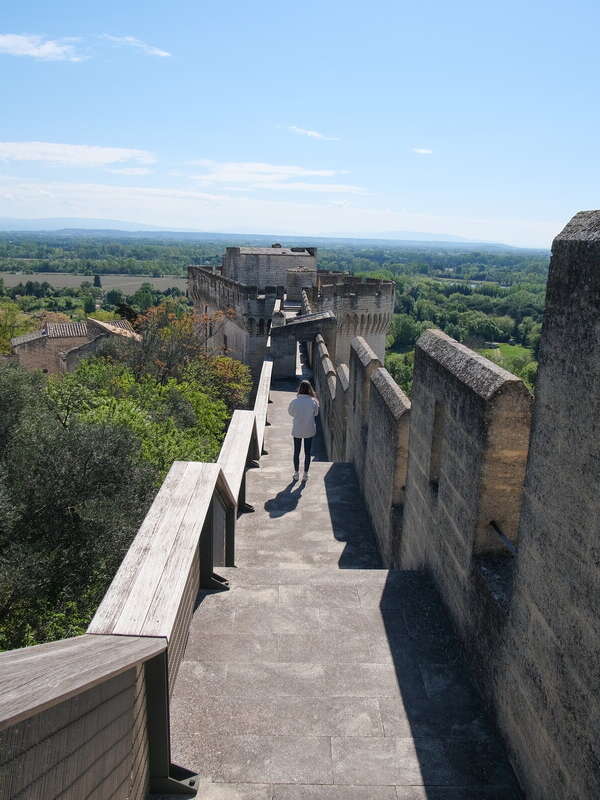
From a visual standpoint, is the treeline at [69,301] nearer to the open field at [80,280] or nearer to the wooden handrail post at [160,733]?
the open field at [80,280]

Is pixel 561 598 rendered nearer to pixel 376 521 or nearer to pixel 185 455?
pixel 376 521

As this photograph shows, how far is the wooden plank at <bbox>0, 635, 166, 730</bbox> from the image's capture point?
146cm

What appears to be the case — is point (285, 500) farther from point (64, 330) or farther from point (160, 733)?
point (64, 330)

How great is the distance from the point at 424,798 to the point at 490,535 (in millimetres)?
1526

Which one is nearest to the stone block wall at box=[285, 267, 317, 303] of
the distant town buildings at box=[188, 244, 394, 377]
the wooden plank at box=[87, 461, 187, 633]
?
the distant town buildings at box=[188, 244, 394, 377]

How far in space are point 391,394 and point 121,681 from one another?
488cm

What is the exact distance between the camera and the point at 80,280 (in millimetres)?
167250

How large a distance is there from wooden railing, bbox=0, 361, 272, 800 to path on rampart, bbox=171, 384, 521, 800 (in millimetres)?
201

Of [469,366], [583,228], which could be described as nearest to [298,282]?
[469,366]

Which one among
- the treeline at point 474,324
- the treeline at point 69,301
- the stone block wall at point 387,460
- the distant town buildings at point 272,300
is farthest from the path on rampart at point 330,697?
the treeline at point 69,301

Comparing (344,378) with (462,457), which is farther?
(344,378)

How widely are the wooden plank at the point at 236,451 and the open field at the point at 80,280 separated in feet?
467

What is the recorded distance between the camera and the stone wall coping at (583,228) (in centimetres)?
274

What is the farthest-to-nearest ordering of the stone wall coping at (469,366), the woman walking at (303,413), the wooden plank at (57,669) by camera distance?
1. the woman walking at (303,413)
2. the stone wall coping at (469,366)
3. the wooden plank at (57,669)
